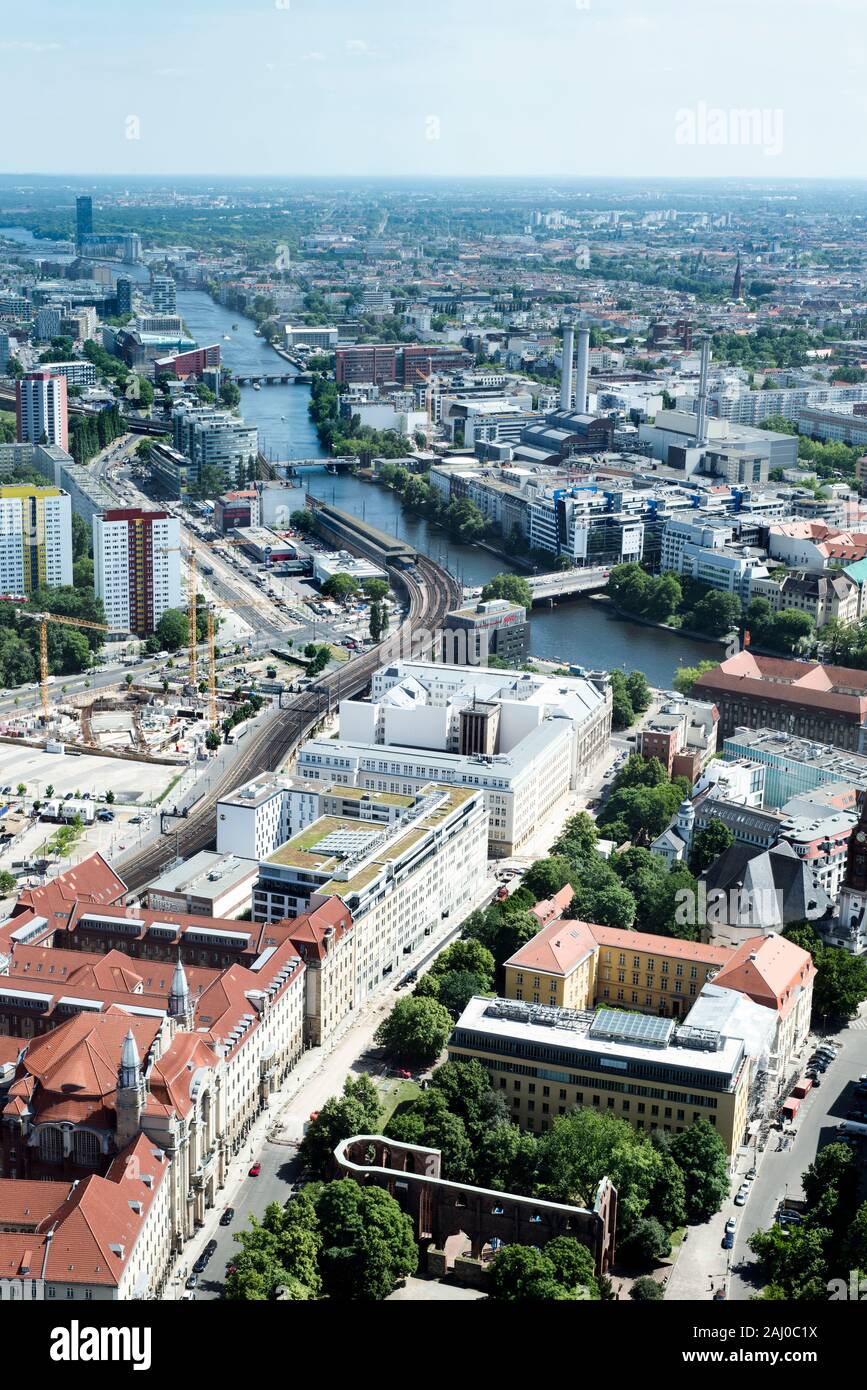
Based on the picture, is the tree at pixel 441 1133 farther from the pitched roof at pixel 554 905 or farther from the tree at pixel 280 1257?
the pitched roof at pixel 554 905

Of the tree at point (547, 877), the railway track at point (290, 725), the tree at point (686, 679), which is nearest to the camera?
the tree at point (547, 877)

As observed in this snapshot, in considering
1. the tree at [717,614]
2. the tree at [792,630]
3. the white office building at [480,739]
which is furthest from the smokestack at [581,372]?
the white office building at [480,739]

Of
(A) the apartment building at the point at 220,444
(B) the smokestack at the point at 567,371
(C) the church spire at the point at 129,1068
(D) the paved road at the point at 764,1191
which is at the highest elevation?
(B) the smokestack at the point at 567,371

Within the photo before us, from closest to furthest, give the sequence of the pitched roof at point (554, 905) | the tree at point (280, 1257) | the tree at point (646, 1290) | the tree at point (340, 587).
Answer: the tree at point (280, 1257) → the tree at point (646, 1290) → the pitched roof at point (554, 905) → the tree at point (340, 587)

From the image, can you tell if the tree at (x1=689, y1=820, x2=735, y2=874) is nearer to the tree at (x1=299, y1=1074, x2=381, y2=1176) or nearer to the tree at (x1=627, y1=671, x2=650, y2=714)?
the tree at (x1=299, y1=1074, x2=381, y2=1176)

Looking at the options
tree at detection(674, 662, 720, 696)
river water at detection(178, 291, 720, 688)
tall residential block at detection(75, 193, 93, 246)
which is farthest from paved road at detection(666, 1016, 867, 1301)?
tall residential block at detection(75, 193, 93, 246)
